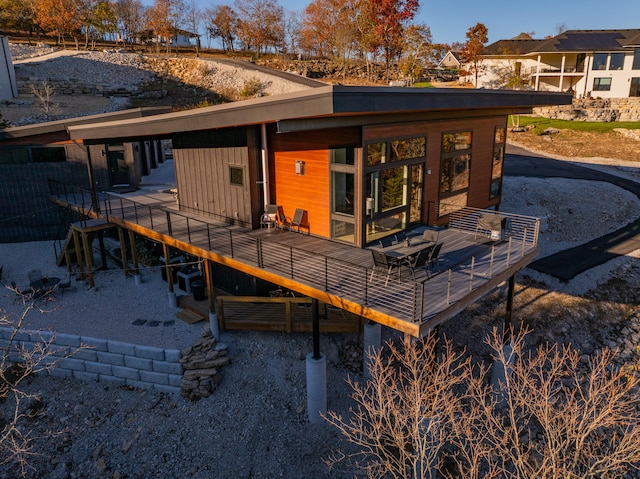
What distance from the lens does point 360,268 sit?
33.3 feet

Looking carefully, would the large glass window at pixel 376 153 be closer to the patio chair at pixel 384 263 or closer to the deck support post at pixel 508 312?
the patio chair at pixel 384 263

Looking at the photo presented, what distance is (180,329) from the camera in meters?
13.7

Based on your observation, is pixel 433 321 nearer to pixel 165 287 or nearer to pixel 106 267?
pixel 165 287

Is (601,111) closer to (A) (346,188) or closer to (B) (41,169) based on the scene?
(A) (346,188)

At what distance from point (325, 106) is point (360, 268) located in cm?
366

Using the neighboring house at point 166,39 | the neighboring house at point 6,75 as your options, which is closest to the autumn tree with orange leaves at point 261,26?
the neighboring house at point 166,39

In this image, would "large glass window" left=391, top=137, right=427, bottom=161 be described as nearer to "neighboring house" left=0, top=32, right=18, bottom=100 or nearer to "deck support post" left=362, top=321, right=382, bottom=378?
"deck support post" left=362, top=321, right=382, bottom=378

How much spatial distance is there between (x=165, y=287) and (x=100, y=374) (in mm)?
3829

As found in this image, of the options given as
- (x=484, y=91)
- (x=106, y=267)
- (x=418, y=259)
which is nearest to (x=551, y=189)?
(x=484, y=91)

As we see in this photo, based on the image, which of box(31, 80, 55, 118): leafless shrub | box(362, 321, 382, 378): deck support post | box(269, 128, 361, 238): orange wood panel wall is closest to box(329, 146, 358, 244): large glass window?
box(269, 128, 361, 238): orange wood panel wall

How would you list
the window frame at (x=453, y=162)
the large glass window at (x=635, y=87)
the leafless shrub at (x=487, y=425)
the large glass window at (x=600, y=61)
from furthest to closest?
1. the large glass window at (x=600, y=61)
2. the large glass window at (x=635, y=87)
3. the window frame at (x=453, y=162)
4. the leafless shrub at (x=487, y=425)

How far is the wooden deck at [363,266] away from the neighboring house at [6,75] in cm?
3150

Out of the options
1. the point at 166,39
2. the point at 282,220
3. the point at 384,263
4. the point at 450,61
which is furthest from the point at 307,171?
the point at 450,61

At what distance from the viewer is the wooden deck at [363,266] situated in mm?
8625
